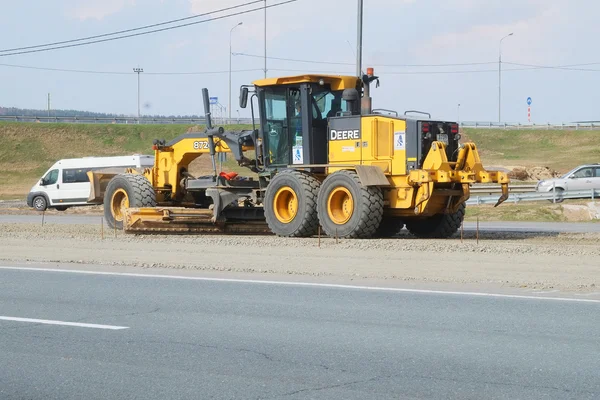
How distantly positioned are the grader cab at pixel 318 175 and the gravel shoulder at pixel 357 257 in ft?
2.19

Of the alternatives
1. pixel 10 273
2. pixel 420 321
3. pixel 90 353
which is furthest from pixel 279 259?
pixel 90 353

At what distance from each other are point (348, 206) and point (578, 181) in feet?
69.4

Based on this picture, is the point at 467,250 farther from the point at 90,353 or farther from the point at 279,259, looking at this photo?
the point at 90,353

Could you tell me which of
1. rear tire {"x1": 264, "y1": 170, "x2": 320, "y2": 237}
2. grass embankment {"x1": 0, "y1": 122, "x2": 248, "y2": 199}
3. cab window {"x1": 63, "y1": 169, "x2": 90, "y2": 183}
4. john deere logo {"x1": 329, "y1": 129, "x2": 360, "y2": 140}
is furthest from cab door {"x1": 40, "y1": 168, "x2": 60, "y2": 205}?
grass embankment {"x1": 0, "y1": 122, "x2": 248, "y2": 199}

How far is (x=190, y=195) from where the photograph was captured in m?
24.0

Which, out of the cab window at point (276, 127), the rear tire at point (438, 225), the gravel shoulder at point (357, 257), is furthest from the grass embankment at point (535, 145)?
the gravel shoulder at point (357, 257)

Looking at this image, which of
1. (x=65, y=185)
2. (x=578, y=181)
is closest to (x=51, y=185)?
(x=65, y=185)

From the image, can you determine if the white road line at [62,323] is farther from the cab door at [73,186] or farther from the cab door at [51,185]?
the cab door at [51,185]

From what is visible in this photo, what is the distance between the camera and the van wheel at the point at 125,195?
75.5 ft

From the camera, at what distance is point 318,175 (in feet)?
68.7

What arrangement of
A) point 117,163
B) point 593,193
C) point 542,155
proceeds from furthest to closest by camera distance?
1. point 542,155
2. point 117,163
3. point 593,193

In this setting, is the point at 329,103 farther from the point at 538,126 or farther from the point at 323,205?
the point at 538,126

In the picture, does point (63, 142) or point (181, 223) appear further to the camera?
point (63, 142)

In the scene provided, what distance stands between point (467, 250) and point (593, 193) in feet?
62.5
